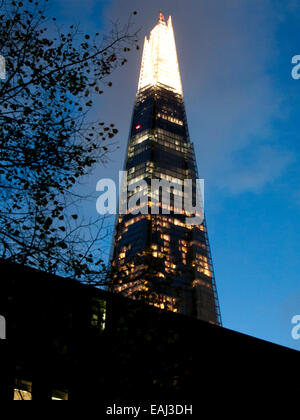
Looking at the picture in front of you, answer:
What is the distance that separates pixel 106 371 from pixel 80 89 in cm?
1429

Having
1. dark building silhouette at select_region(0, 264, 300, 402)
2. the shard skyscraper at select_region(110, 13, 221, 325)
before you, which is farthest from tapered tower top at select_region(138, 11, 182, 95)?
dark building silhouette at select_region(0, 264, 300, 402)

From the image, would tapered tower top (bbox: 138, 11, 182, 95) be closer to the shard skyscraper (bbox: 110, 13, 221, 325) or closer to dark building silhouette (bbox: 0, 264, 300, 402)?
the shard skyscraper (bbox: 110, 13, 221, 325)

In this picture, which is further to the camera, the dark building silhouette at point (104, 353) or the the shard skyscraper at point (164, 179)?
the the shard skyscraper at point (164, 179)

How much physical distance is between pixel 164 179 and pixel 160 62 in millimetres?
59768

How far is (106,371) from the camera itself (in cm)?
2169

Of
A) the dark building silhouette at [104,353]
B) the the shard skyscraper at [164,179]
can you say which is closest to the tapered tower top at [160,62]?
the the shard skyscraper at [164,179]

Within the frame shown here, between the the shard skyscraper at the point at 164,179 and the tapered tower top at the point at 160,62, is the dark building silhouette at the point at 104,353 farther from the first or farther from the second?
the tapered tower top at the point at 160,62

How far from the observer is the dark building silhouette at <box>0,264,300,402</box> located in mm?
18844

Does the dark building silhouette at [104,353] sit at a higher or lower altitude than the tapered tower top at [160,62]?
lower

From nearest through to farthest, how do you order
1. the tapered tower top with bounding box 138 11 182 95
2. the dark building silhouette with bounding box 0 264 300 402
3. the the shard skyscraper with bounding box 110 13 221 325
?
the dark building silhouette with bounding box 0 264 300 402, the the shard skyscraper with bounding box 110 13 221 325, the tapered tower top with bounding box 138 11 182 95

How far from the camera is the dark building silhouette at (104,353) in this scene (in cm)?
1884

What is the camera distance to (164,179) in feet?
463
